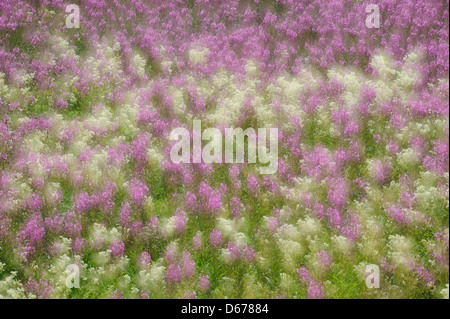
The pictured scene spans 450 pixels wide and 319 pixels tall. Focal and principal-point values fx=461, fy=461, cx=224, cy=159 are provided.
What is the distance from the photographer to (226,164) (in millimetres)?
6582

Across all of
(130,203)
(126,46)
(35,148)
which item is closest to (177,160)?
(130,203)

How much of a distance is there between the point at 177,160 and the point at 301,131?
198 cm

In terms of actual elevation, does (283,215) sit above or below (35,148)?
below

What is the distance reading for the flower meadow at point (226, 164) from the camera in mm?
5160

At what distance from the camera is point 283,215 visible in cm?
571

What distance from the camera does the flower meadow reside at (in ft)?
16.9

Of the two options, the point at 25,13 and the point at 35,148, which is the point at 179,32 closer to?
the point at 25,13

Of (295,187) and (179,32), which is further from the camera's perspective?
(179,32)

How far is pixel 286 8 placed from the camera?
10781mm
